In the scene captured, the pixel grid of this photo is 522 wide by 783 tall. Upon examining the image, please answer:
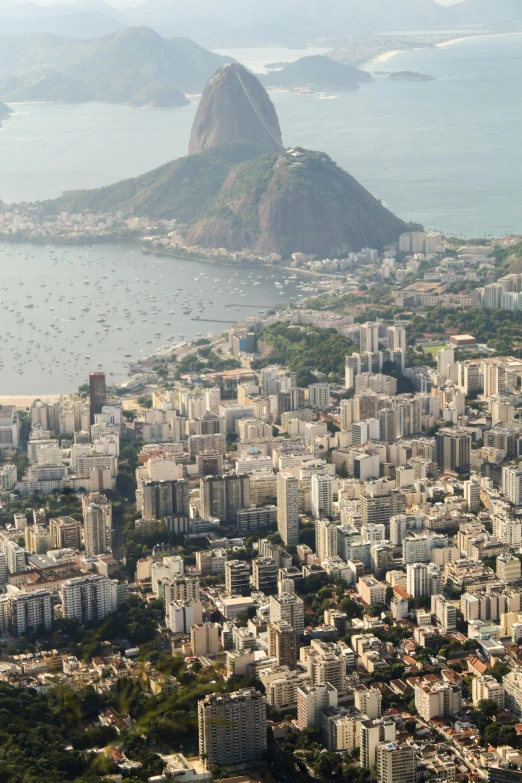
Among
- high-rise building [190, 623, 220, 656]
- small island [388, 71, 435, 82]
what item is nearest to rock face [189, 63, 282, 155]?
small island [388, 71, 435, 82]

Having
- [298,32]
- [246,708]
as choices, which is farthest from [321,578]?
[298,32]

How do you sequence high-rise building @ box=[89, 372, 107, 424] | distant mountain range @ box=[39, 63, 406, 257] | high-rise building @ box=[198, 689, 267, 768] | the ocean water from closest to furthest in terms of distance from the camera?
high-rise building @ box=[198, 689, 267, 768], high-rise building @ box=[89, 372, 107, 424], distant mountain range @ box=[39, 63, 406, 257], the ocean water

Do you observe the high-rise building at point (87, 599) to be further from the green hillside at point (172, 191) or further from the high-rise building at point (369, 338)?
the green hillside at point (172, 191)

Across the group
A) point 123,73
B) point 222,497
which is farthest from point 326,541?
point 123,73

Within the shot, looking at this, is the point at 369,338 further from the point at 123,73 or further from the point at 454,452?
the point at 123,73

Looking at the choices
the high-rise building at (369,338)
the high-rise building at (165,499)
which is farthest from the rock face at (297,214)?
the high-rise building at (165,499)

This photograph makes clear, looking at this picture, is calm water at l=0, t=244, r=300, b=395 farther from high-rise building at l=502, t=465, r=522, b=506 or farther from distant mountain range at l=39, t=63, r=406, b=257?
high-rise building at l=502, t=465, r=522, b=506

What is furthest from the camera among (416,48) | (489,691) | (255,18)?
(255,18)
